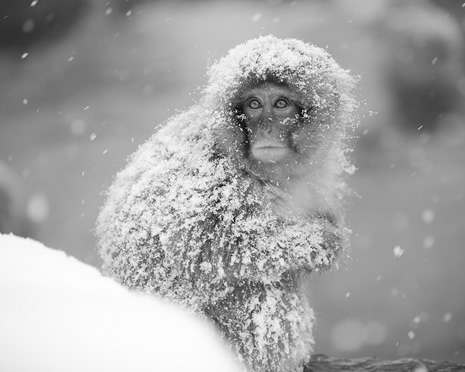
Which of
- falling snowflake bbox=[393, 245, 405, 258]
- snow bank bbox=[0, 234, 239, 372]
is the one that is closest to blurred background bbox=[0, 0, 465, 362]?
falling snowflake bbox=[393, 245, 405, 258]

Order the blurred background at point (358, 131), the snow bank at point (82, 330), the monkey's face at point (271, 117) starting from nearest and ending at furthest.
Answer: the snow bank at point (82, 330) → the monkey's face at point (271, 117) → the blurred background at point (358, 131)

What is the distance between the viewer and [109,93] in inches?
181

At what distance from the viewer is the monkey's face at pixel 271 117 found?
6.31ft

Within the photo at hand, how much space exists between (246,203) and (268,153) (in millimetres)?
212

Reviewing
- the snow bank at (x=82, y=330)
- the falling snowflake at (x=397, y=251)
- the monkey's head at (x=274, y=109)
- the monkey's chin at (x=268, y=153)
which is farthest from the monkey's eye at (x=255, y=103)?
the falling snowflake at (x=397, y=251)

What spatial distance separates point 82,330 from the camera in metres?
0.95

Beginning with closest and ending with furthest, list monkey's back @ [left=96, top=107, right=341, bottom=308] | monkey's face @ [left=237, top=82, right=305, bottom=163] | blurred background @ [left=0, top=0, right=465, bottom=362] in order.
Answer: monkey's back @ [left=96, top=107, right=341, bottom=308]
monkey's face @ [left=237, top=82, right=305, bottom=163]
blurred background @ [left=0, top=0, right=465, bottom=362]

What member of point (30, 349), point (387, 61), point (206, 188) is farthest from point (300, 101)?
point (387, 61)

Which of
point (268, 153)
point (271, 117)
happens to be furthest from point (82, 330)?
point (271, 117)

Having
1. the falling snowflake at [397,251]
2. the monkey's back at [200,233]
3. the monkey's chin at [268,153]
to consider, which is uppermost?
the falling snowflake at [397,251]

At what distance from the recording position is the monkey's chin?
1.89 m

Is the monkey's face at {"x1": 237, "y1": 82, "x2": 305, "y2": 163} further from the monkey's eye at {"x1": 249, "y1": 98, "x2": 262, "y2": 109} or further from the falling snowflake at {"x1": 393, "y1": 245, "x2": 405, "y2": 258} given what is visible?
the falling snowflake at {"x1": 393, "y1": 245, "x2": 405, "y2": 258}

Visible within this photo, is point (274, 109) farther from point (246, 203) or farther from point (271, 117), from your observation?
point (246, 203)

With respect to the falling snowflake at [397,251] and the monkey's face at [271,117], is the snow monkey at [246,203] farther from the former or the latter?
the falling snowflake at [397,251]
